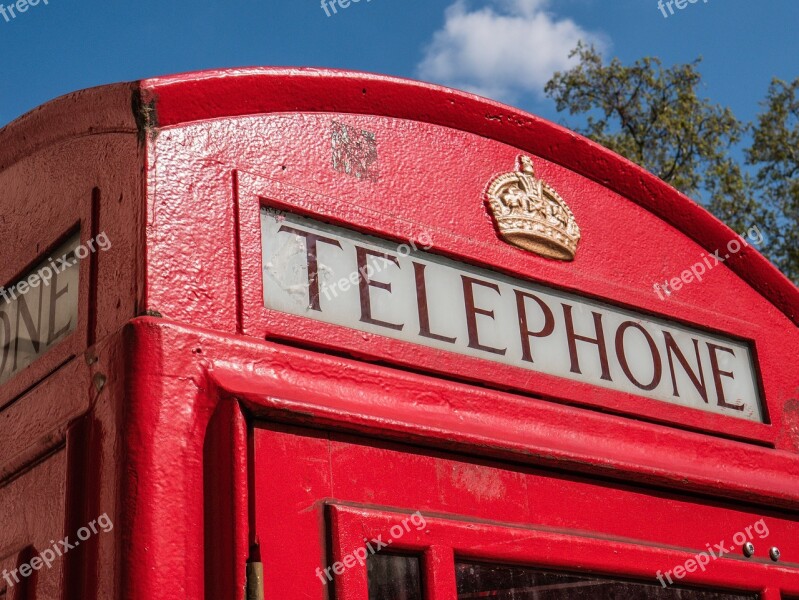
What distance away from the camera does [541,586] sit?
2.15m

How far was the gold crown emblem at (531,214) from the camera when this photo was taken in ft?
8.61

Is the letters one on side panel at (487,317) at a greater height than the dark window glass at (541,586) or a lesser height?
greater

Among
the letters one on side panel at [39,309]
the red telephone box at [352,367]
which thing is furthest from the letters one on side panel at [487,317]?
the letters one on side panel at [39,309]

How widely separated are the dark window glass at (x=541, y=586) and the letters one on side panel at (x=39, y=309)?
0.90m

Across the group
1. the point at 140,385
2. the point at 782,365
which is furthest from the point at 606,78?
the point at 140,385

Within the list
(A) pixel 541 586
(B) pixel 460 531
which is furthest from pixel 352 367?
(A) pixel 541 586

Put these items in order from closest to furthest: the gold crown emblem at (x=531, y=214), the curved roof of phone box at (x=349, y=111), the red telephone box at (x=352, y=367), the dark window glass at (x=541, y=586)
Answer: the red telephone box at (x=352, y=367) < the dark window glass at (x=541, y=586) < the curved roof of phone box at (x=349, y=111) < the gold crown emblem at (x=531, y=214)

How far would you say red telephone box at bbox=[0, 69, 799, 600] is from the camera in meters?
1.88

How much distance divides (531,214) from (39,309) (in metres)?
1.17

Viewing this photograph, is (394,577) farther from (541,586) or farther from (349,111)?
(349,111)

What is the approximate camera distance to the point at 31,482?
204cm

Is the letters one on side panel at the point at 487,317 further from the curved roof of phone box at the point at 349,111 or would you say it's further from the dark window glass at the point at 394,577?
the dark window glass at the point at 394,577

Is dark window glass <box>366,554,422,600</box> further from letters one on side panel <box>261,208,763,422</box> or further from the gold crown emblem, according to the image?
the gold crown emblem

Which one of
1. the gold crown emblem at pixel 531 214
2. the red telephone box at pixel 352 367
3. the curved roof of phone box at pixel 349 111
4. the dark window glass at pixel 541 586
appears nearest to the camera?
the red telephone box at pixel 352 367
